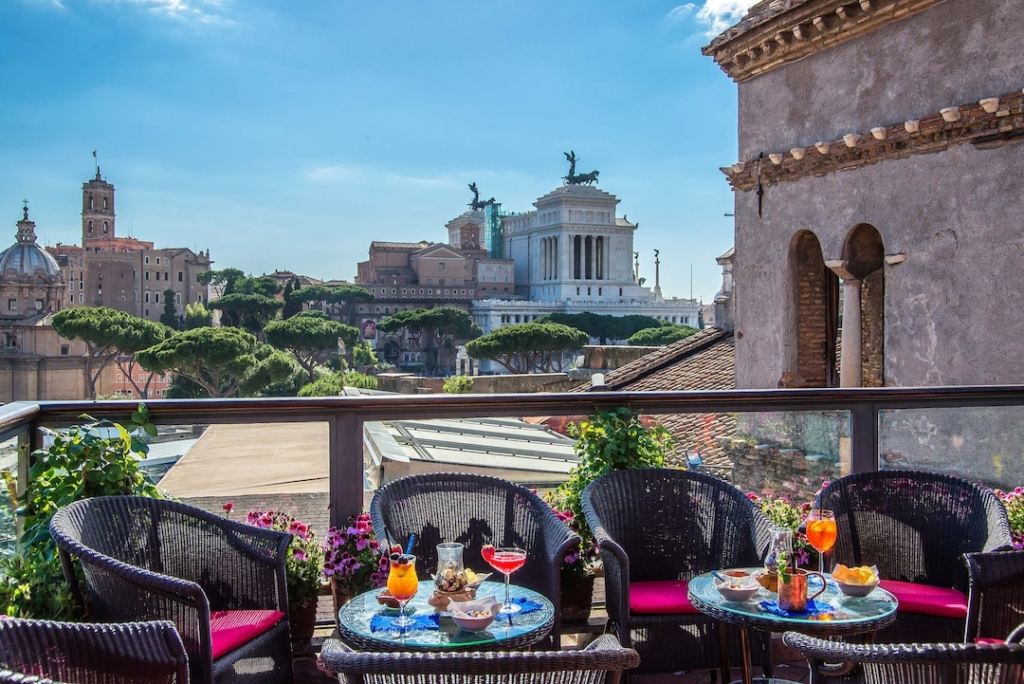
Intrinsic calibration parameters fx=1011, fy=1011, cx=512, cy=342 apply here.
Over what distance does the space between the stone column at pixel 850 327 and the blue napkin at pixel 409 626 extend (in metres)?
9.36

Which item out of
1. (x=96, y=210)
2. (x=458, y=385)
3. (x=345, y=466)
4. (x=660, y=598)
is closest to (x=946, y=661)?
A: (x=660, y=598)

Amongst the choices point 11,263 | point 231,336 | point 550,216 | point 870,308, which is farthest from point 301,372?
point 550,216

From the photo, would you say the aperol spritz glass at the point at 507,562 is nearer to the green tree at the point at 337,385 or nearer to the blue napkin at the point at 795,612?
the blue napkin at the point at 795,612

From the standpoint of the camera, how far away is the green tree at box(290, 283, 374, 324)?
97.8m

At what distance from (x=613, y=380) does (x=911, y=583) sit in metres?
14.2

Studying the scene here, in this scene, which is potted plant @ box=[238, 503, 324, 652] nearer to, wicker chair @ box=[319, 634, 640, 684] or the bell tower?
wicker chair @ box=[319, 634, 640, 684]

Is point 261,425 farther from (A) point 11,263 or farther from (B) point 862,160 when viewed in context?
(A) point 11,263

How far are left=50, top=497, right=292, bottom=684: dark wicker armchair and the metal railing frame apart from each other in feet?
1.68

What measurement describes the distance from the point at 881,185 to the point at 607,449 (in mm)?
7659

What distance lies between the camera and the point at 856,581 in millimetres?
2898

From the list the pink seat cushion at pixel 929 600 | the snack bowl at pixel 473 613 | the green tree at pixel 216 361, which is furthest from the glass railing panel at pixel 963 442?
the green tree at pixel 216 361

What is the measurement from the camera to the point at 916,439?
4938 millimetres

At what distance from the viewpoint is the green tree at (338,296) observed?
97812 millimetres

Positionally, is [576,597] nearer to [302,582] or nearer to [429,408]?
[429,408]
